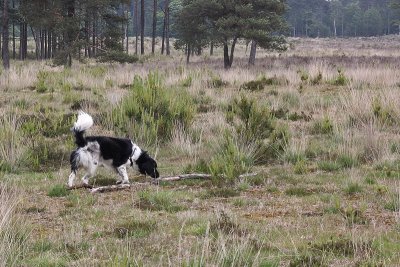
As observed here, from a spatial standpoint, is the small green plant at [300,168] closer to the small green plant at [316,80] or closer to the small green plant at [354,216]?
the small green plant at [354,216]

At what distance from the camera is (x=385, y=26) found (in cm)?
11850

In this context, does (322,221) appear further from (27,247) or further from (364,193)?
(27,247)

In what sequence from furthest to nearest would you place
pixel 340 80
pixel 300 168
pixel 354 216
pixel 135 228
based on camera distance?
pixel 340 80
pixel 300 168
pixel 354 216
pixel 135 228

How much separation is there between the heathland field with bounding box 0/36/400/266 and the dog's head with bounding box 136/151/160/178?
204 millimetres

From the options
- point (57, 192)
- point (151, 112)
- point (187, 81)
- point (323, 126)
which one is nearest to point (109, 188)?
point (57, 192)

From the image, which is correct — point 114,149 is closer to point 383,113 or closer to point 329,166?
point 329,166

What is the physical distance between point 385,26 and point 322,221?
124 metres

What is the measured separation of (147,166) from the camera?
270 inches

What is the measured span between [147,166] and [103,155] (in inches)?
24.2

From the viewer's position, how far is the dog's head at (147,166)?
6.84 metres

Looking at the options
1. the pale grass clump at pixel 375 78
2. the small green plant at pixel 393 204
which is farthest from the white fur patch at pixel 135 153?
the pale grass clump at pixel 375 78

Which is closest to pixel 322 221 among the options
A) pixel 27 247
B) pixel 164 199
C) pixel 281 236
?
pixel 281 236

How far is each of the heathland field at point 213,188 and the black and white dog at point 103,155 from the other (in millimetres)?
258

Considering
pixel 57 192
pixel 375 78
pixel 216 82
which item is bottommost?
pixel 57 192
